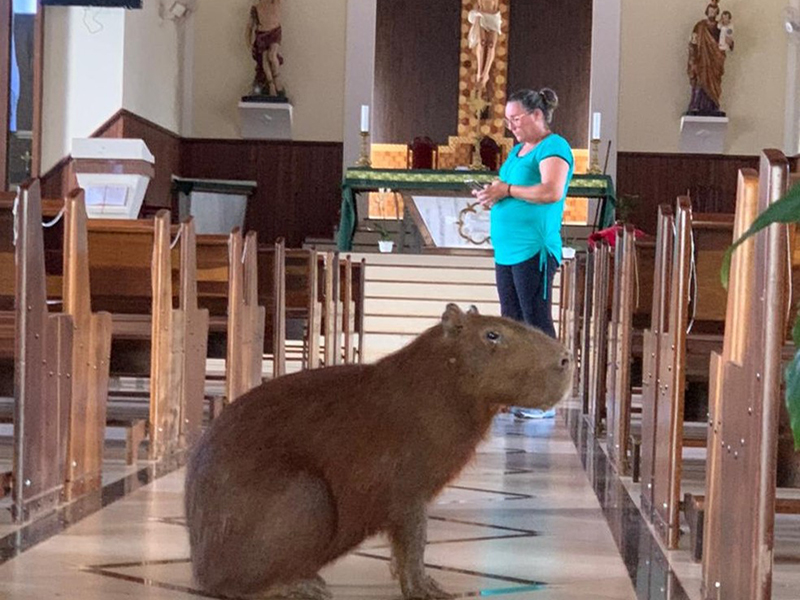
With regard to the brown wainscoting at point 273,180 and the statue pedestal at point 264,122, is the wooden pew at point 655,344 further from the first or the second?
the statue pedestal at point 264,122

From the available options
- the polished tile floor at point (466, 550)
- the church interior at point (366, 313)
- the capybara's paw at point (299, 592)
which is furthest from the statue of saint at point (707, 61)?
the capybara's paw at point (299, 592)

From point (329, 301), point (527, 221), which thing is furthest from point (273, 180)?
point (527, 221)

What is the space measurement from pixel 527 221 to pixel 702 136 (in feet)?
38.2

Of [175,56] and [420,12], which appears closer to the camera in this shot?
[175,56]

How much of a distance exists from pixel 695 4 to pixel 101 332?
1466 centimetres

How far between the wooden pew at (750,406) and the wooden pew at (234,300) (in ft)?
12.3

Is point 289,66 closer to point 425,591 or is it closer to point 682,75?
point 682,75

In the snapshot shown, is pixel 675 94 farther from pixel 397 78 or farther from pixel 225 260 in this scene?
pixel 225 260

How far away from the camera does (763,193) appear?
9.08ft

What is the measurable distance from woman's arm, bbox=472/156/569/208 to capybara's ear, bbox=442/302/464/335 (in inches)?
153

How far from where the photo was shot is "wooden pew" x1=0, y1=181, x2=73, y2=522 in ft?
13.5

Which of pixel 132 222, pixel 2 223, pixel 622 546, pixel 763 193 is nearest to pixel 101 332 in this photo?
pixel 2 223

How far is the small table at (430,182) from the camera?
51.4ft

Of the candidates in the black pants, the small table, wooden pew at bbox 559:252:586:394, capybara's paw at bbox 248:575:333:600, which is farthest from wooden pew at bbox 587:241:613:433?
the small table
